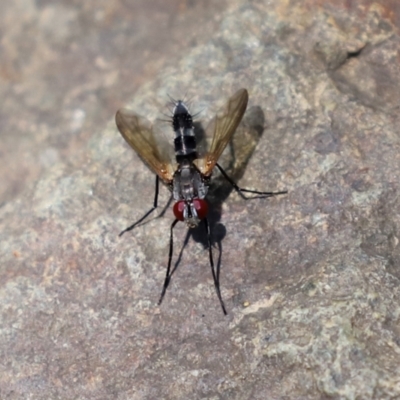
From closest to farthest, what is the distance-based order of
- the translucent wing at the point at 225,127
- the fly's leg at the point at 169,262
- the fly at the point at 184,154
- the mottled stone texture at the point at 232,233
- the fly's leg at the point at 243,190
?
the mottled stone texture at the point at 232,233 < the fly's leg at the point at 169,262 < the fly at the point at 184,154 < the fly's leg at the point at 243,190 < the translucent wing at the point at 225,127

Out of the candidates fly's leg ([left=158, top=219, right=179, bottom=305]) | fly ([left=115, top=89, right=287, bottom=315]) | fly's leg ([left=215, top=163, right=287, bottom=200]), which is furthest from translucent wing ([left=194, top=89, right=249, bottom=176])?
fly's leg ([left=158, top=219, right=179, bottom=305])

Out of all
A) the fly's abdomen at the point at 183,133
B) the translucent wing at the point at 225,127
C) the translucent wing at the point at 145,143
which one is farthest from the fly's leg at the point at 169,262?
the fly's abdomen at the point at 183,133

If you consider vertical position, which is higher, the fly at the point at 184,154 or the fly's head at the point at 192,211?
the fly at the point at 184,154

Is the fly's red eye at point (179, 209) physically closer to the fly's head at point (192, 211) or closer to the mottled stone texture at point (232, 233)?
the fly's head at point (192, 211)

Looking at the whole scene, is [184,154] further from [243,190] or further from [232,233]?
[232,233]

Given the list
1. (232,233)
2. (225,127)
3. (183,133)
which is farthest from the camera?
(183,133)

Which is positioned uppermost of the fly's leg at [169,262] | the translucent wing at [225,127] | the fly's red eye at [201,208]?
the translucent wing at [225,127]

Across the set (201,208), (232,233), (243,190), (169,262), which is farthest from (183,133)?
(169,262)

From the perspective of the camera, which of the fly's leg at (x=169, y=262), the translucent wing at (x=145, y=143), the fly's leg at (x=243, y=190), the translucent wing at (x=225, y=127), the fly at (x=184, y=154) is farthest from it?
the translucent wing at (x=145, y=143)
